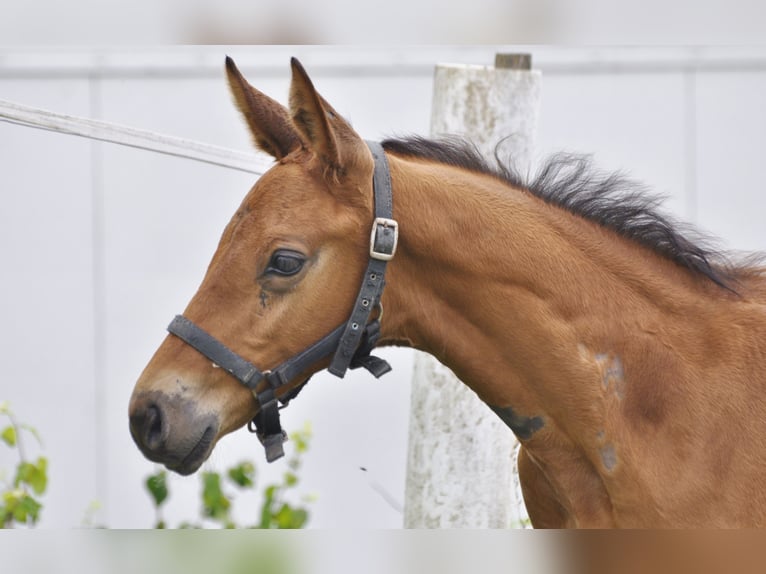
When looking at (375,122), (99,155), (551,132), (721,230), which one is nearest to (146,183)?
(99,155)

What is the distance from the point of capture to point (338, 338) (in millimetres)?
2852

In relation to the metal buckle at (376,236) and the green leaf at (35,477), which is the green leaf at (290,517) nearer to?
the green leaf at (35,477)

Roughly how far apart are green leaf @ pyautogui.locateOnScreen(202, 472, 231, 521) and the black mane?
243cm

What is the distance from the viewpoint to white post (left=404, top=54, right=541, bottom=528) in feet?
14.6

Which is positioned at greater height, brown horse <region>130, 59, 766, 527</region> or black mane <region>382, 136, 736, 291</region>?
black mane <region>382, 136, 736, 291</region>

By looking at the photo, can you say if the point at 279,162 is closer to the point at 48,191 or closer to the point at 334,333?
the point at 334,333

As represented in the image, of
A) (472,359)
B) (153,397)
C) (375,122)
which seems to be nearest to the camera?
(153,397)

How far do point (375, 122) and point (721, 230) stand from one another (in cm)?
226

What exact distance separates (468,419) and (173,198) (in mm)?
2924

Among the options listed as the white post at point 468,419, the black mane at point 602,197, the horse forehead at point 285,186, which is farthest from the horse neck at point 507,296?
the white post at point 468,419

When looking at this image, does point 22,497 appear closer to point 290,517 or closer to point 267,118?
point 290,517

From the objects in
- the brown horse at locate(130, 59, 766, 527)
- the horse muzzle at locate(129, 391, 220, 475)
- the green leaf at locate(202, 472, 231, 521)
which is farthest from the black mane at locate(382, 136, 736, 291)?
the green leaf at locate(202, 472, 231, 521)

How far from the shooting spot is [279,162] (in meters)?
2.95

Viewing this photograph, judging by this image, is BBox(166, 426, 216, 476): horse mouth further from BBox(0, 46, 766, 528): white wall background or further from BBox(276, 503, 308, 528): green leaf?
BBox(0, 46, 766, 528): white wall background
